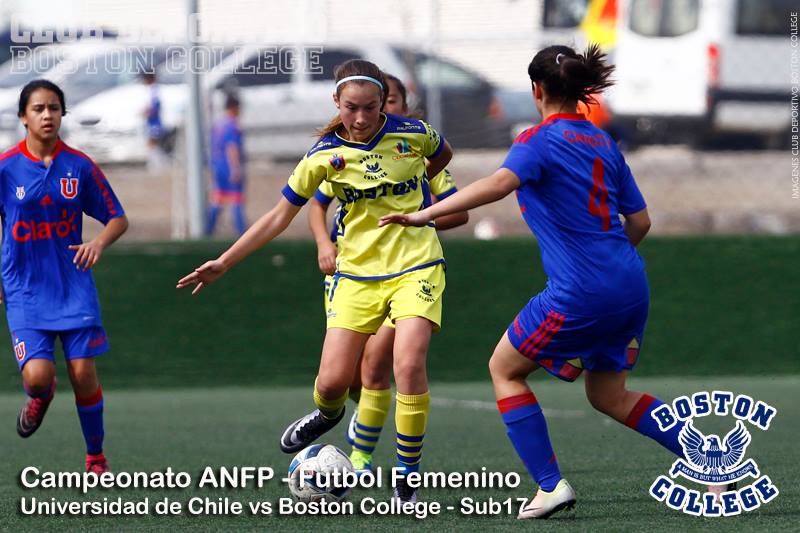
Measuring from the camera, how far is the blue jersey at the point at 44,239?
6750 millimetres

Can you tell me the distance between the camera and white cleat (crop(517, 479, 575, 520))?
523cm

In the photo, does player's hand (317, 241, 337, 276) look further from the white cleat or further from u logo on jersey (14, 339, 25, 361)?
the white cleat

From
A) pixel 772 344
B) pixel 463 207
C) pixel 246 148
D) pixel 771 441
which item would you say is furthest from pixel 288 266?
pixel 463 207

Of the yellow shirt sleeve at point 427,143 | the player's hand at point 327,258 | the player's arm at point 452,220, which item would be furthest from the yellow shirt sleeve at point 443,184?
the player's hand at point 327,258

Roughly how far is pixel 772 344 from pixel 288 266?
145 inches

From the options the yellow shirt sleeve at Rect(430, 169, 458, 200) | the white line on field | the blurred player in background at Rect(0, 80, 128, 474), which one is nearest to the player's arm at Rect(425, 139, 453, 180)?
the yellow shirt sleeve at Rect(430, 169, 458, 200)

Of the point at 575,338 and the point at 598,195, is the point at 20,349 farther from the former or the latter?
the point at 598,195

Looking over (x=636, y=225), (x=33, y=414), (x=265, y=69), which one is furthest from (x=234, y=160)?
(x=636, y=225)

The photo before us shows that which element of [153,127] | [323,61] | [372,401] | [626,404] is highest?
[323,61]

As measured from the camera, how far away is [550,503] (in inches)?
206

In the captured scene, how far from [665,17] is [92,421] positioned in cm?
954

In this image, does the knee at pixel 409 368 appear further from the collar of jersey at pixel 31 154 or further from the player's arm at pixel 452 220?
the collar of jersey at pixel 31 154

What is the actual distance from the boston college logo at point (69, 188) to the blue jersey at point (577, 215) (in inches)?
98.0

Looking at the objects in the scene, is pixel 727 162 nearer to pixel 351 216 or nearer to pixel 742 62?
pixel 742 62
